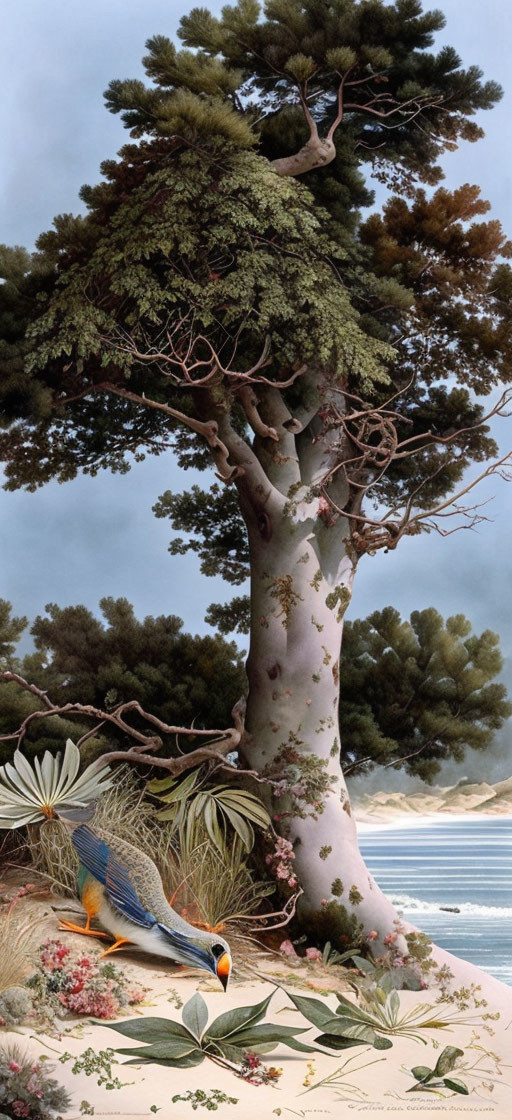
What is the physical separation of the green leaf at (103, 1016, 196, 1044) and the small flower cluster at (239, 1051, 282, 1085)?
0.25 m

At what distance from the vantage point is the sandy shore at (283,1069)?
4.52 meters

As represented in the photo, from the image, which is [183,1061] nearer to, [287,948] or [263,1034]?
[263,1034]

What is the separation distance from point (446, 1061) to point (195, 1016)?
3.97 ft

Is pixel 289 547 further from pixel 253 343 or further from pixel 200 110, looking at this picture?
pixel 200 110

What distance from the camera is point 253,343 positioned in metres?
7.71

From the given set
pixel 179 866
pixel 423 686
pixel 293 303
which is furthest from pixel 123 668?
pixel 293 303

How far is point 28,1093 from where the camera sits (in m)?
4.33

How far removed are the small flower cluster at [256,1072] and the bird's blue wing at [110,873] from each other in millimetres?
1074

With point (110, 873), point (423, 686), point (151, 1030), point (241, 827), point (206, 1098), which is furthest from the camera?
point (423, 686)

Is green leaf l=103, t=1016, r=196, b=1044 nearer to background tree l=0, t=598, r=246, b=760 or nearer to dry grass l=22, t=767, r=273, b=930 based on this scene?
dry grass l=22, t=767, r=273, b=930

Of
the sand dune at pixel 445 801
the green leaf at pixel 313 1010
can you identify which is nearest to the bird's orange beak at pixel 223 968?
the green leaf at pixel 313 1010

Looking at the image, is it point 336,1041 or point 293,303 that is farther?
point 293,303

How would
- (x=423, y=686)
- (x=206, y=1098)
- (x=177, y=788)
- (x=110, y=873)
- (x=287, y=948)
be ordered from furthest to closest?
(x=423, y=686) → (x=177, y=788) → (x=287, y=948) → (x=110, y=873) → (x=206, y=1098)

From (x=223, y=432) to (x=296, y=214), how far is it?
1523 millimetres
